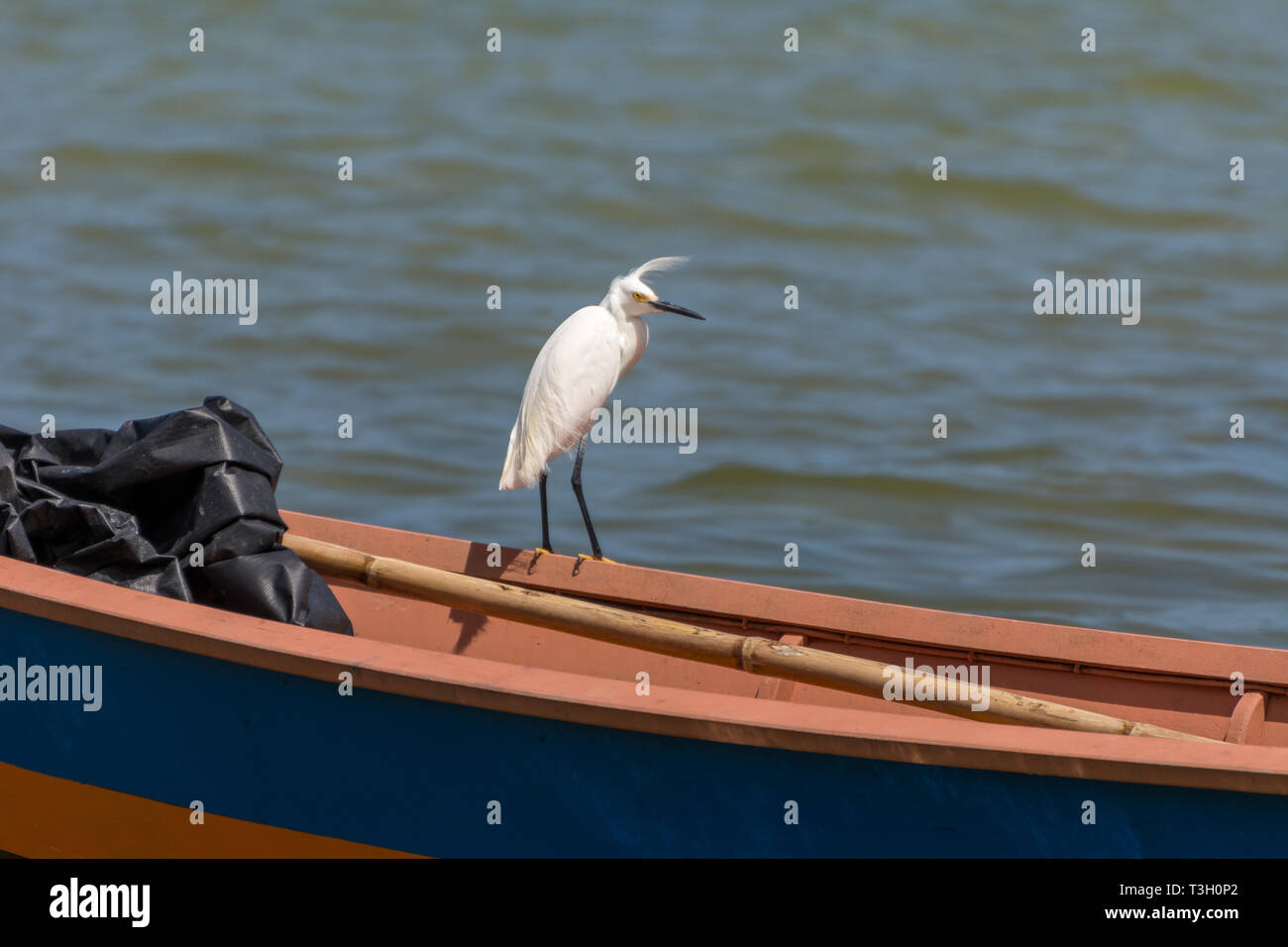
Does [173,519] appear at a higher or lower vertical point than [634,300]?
lower

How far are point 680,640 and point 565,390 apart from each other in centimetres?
103

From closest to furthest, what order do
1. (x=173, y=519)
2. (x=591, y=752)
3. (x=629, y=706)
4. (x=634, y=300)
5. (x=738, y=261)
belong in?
(x=629, y=706), (x=591, y=752), (x=173, y=519), (x=634, y=300), (x=738, y=261)

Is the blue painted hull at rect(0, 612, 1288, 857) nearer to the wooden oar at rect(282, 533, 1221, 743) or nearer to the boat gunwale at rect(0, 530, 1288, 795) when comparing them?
the boat gunwale at rect(0, 530, 1288, 795)

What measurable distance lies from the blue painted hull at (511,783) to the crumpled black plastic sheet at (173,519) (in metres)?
0.33

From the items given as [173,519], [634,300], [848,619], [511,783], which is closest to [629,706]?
[511,783]

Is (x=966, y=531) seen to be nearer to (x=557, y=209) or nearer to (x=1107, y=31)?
(x=557, y=209)

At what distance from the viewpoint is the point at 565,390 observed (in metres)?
4.29

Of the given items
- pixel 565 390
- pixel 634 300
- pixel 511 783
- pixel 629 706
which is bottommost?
pixel 511 783

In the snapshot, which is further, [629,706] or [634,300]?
[634,300]

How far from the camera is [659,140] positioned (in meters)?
13.7

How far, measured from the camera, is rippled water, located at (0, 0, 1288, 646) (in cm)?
725

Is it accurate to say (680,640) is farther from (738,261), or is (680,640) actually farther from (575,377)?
(738,261)

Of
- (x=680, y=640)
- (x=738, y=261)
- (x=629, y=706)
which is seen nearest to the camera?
(x=629, y=706)
